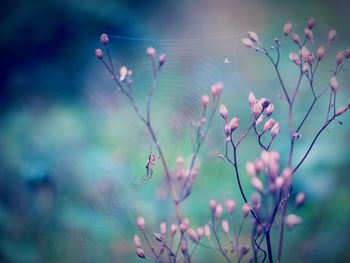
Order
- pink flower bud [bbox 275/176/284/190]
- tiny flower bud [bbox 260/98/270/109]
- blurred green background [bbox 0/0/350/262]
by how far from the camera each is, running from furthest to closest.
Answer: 1. blurred green background [bbox 0/0/350/262]
2. tiny flower bud [bbox 260/98/270/109]
3. pink flower bud [bbox 275/176/284/190]

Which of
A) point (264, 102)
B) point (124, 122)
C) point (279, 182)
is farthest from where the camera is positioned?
point (124, 122)

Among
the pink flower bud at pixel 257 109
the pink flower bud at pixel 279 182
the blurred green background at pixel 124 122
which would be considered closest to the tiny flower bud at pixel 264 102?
the pink flower bud at pixel 257 109

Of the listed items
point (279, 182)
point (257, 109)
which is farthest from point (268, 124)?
point (279, 182)

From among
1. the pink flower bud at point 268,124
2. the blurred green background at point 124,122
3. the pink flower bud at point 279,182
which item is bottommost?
the pink flower bud at point 279,182

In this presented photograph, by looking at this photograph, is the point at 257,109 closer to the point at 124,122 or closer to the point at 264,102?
the point at 264,102

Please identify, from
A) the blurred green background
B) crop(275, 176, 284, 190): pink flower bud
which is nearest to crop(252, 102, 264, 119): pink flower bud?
crop(275, 176, 284, 190): pink flower bud

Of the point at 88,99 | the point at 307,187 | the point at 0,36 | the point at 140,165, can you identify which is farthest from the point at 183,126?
the point at 0,36

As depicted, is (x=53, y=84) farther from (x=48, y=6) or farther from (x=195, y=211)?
(x=195, y=211)

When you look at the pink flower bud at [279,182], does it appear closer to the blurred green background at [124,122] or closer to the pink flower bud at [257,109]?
the pink flower bud at [257,109]

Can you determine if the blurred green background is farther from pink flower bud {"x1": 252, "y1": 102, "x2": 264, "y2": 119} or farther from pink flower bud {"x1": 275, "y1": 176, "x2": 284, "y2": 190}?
pink flower bud {"x1": 275, "y1": 176, "x2": 284, "y2": 190}
